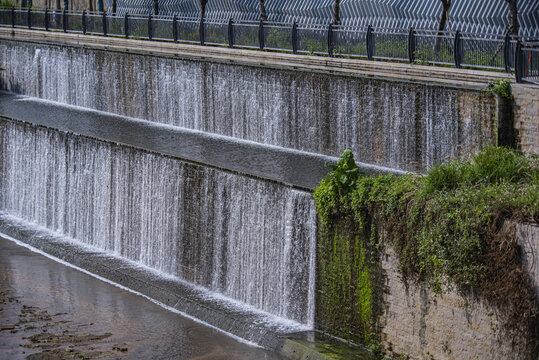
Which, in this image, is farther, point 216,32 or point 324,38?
point 216,32

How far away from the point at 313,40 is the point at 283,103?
362cm

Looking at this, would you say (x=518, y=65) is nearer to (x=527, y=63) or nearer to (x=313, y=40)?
(x=527, y=63)

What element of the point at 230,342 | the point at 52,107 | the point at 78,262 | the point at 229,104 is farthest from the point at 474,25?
the point at 230,342

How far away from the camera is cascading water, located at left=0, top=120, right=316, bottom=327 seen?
58.9 ft

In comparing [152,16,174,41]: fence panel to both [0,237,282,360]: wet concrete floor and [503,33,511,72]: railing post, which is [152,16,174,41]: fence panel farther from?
[503,33,511,72]: railing post

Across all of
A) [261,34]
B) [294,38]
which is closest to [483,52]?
[294,38]

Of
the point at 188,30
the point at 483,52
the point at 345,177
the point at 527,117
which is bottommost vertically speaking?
the point at 345,177

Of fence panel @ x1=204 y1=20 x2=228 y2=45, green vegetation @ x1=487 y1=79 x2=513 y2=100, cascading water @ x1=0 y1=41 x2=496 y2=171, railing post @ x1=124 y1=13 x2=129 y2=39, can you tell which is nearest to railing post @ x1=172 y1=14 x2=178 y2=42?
fence panel @ x1=204 y1=20 x2=228 y2=45

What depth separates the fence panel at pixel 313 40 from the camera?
2867 cm

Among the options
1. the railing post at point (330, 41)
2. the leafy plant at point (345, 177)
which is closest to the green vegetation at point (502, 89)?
the leafy plant at point (345, 177)

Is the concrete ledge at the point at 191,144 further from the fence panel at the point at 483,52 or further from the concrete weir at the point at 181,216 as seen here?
the fence panel at the point at 483,52

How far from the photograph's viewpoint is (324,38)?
94.1ft

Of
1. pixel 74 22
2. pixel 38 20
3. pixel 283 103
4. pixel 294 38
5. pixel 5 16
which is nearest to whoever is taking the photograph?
pixel 283 103

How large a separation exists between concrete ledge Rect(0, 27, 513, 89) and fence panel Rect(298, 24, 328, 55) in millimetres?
418
